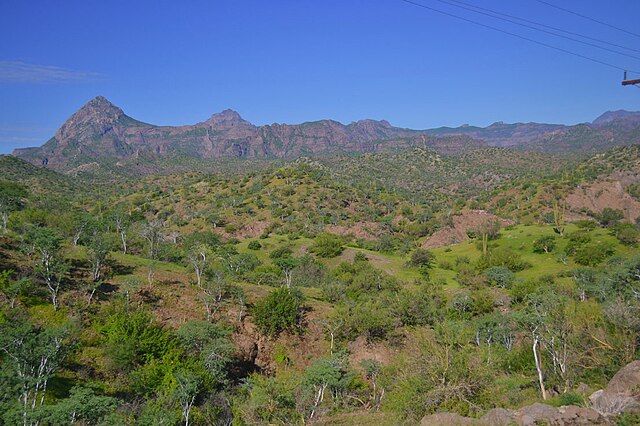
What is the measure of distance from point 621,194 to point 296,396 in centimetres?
8989

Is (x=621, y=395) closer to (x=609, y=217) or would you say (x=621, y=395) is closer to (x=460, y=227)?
(x=460, y=227)

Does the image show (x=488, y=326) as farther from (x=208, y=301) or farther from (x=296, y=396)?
(x=208, y=301)

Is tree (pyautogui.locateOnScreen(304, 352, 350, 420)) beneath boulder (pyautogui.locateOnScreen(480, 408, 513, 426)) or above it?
beneath

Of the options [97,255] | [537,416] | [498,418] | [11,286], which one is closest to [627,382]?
[537,416]

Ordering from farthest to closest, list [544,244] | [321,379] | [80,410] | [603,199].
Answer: [603,199], [544,244], [321,379], [80,410]

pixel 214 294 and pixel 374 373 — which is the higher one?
pixel 214 294

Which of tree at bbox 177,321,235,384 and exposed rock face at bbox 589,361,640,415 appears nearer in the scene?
exposed rock face at bbox 589,361,640,415

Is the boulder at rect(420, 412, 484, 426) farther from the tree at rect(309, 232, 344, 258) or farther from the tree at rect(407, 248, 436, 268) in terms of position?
the tree at rect(309, 232, 344, 258)

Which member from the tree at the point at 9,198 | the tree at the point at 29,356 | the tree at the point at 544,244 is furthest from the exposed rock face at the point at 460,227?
the tree at the point at 29,356

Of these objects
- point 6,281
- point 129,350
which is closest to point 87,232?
point 6,281

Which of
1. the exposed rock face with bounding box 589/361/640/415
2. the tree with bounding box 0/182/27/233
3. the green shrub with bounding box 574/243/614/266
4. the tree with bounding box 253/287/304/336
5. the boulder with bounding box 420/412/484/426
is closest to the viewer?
the exposed rock face with bounding box 589/361/640/415

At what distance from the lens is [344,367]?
21391mm

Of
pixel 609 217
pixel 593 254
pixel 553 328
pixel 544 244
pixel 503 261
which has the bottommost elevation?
pixel 503 261

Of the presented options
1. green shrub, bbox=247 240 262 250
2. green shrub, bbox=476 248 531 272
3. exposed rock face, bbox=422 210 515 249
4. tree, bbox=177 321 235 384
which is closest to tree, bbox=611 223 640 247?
green shrub, bbox=476 248 531 272
